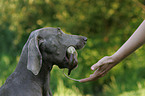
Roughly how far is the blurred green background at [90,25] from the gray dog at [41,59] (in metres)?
6.30

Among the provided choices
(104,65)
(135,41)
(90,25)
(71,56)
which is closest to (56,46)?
(71,56)

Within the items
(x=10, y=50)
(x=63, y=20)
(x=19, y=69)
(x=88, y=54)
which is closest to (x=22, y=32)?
(x=10, y=50)

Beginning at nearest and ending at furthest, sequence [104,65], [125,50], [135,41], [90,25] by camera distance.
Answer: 1. [135,41]
2. [125,50]
3. [104,65]
4. [90,25]

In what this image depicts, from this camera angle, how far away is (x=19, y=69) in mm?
3072

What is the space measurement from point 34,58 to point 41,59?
0.27 ft

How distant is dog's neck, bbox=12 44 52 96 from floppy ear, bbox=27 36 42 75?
5.8 inches

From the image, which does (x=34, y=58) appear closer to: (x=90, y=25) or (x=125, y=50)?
(x=125, y=50)

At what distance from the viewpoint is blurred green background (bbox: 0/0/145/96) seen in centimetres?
1003

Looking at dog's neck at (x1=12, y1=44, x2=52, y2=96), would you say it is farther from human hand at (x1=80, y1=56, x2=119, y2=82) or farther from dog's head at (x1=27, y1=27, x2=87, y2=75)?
human hand at (x1=80, y1=56, x2=119, y2=82)

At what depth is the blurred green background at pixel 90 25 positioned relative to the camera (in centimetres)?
1003

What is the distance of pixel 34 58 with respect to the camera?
2918 millimetres

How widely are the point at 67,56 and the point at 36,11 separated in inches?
309

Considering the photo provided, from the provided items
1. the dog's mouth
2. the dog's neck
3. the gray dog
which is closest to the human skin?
the dog's mouth

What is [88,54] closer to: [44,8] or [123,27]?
[123,27]
